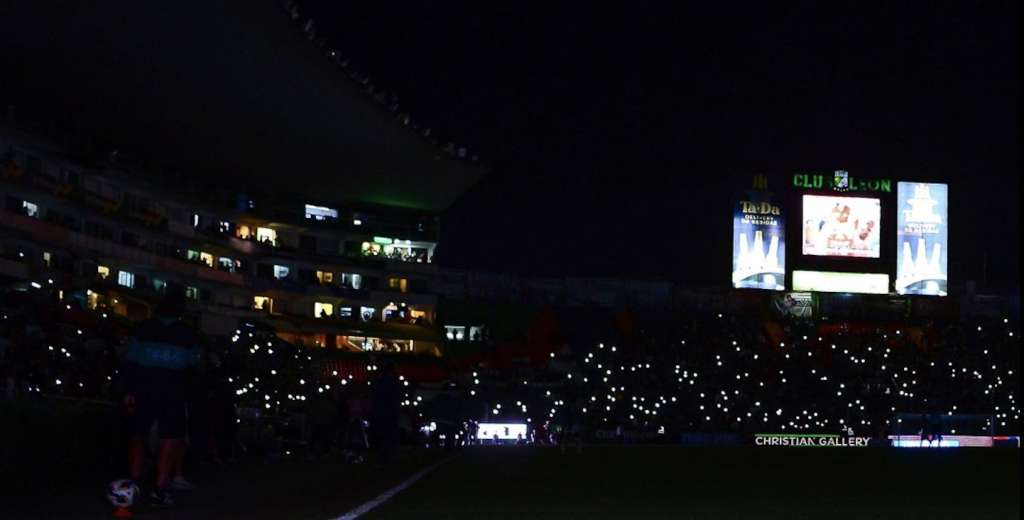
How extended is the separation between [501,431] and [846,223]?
1689 cm

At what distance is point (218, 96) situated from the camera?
59.8 meters

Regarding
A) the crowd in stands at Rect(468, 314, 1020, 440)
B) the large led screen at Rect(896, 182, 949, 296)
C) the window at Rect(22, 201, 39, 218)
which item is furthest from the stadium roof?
the large led screen at Rect(896, 182, 949, 296)

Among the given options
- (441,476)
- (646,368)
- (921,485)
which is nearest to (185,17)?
(646,368)

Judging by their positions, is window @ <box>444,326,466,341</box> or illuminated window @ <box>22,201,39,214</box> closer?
illuminated window @ <box>22,201,39,214</box>

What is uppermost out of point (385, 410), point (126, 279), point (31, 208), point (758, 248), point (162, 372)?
point (758, 248)

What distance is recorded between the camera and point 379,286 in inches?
3334

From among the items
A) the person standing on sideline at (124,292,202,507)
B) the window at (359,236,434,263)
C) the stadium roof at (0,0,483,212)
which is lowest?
the person standing on sideline at (124,292,202,507)

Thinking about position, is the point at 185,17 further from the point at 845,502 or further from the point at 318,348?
the point at 845,502

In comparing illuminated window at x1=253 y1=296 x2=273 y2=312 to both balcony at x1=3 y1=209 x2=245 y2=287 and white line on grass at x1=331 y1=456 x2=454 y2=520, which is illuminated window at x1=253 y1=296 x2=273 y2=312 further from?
white line on grass at x1=331 y1=456 x2=454 y2=520

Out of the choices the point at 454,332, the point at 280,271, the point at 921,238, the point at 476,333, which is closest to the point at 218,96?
the point at 280,271

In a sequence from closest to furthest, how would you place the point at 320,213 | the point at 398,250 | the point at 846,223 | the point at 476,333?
the point at 846,223 → the point at 476,333 → the point at 320,213 → the point at 398,250

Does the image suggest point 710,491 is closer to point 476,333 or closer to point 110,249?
point 110,249

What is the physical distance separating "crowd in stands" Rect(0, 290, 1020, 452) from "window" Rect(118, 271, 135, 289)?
555cm

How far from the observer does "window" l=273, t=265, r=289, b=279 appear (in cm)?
8012
